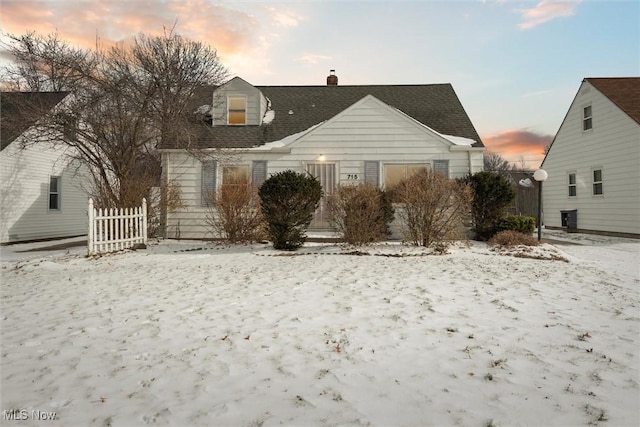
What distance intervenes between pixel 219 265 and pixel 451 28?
10217mm

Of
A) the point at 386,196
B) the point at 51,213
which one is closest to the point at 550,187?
the point at 386,196

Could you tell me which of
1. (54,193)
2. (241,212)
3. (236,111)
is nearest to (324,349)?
(241,212)

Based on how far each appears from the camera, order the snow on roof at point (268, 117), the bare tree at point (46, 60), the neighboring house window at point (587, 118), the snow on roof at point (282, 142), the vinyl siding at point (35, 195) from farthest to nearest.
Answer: the neighboring house window at point (587, 118), the snow on roof at point (268, 117), the vinyl siding at point (35, 195), the snow on roof at point (282, 142), the bare tree at point (46, 60)

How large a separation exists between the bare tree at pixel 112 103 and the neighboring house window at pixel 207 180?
1.20 m

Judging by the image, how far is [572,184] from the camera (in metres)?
17.6

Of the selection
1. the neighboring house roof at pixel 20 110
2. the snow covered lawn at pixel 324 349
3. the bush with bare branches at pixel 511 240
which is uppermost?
the neighboring house roof at pixel 20 110

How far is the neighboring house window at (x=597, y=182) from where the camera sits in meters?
15.7

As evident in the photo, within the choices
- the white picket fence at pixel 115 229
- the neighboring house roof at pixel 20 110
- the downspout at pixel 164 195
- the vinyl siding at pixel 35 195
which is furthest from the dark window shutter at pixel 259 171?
the vinyl siding at pixel 35 195

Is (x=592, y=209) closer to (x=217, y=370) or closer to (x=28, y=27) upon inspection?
(x=217, y=370)

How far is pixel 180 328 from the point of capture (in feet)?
12.7

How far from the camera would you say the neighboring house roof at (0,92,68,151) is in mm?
12530

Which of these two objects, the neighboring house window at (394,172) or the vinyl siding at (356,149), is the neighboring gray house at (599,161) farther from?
the neighboring house window at (394,172)

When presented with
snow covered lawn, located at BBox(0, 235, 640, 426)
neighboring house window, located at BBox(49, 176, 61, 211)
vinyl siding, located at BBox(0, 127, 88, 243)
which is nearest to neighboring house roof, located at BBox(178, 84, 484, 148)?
vinyl siding, located at BBox(0, 127, 88, 243)

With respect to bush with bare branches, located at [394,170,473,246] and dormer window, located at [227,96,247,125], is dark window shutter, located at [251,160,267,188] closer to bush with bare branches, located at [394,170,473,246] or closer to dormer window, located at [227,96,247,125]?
dormer window, located at [227,96,247,125]
